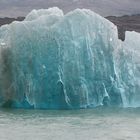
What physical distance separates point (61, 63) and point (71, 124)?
383cm

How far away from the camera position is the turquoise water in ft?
53.9

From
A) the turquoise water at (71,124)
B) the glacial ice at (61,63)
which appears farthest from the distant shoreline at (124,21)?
the turquoise water at (71,124)

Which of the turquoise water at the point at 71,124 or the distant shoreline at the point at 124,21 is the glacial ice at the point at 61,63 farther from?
the distant shoreline at the point at 124,21

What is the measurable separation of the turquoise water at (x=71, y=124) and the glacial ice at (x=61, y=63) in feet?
2.70

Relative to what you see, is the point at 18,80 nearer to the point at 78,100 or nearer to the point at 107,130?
the point at 78,100

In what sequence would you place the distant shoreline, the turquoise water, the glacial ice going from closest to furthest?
the turquoise water → the glacial ice → the distant shoreline

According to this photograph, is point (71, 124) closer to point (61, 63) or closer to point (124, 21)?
point (61, 63)

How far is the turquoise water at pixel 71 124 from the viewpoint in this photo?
16.4 metres

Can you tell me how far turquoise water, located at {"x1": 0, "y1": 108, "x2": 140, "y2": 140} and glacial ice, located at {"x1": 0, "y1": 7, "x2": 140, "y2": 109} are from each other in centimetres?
82

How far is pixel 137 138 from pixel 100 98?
6.12 meters

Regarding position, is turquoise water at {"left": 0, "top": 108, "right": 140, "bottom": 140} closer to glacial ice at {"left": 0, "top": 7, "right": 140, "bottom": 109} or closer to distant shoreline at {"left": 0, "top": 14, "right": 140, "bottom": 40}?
glacial ice at {"left": 0, "top": 7, "right": 140, "bottom": 109}

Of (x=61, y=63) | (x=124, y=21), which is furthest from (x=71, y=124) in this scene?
(x=124, y=21)

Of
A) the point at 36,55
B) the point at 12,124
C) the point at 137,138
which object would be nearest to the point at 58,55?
the point at 36,55

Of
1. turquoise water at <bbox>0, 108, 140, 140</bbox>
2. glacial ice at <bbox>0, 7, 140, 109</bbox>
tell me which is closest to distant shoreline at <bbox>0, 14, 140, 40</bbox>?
glacial ice at <bbox>0, 7, 140, 109</bbox>
